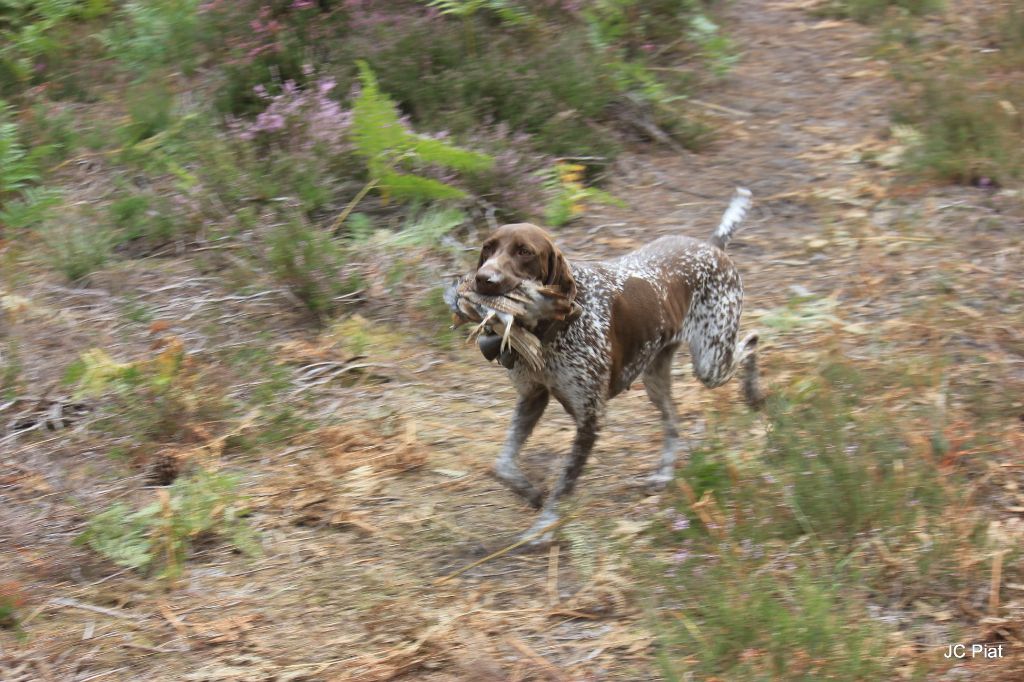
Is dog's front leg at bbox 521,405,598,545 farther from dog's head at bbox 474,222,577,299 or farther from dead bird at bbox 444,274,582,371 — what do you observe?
dog's head at bbox 474,222,577,299

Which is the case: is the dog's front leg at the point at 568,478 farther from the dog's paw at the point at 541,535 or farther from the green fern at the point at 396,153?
the green fern at the point at 396,153

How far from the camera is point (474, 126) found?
296 inches

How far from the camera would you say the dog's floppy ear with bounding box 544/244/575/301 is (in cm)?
423

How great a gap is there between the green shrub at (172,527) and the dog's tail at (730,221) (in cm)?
264

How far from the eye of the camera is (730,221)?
5605 millimetres

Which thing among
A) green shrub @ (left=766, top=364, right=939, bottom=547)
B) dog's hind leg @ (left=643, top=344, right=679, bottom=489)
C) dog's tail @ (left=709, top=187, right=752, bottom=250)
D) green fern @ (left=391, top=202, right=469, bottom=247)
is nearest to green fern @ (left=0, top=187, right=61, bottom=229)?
green fern @ (left=391, top=202, right=469, bottom=247)

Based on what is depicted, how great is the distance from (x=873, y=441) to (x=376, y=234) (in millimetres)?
3569

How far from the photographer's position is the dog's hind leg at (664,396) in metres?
→ 5.05

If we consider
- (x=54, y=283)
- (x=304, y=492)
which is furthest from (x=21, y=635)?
(x=54, y=283)

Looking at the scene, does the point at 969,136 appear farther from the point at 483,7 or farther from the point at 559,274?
the point at 559,274

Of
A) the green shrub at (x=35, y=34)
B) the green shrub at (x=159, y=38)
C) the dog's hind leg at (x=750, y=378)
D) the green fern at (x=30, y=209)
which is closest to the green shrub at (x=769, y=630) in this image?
the dog's hind leg at (x=750, y=378)

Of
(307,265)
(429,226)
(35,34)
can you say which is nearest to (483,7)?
(429,226)

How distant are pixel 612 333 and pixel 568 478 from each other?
0.64 metres

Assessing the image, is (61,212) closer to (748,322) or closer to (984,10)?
(748,322)
